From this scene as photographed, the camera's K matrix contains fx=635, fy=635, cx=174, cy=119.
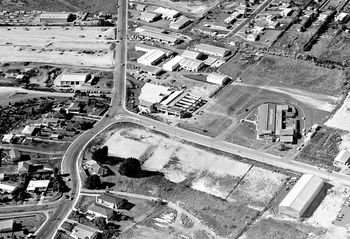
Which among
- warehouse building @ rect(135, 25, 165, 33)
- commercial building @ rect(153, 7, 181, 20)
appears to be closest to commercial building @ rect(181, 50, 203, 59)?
warehouse building @ rect(135, 25, 165, 33)

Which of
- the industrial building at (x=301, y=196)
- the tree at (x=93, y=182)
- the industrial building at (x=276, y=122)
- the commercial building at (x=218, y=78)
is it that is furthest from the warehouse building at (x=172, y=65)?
the industrial building at (x=301, y=196)

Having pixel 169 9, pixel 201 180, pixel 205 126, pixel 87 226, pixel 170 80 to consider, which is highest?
pixel 169 9

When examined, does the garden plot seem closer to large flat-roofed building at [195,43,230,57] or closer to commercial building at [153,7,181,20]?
large flat-roofed building at [195,43,230,57]

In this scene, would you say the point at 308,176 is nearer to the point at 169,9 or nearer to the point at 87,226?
the point at 87,226

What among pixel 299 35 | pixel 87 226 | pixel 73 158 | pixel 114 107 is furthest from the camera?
pixel 299 35

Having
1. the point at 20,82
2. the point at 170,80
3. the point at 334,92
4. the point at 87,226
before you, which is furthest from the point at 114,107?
the point at 334,92

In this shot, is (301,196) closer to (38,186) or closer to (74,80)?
(38,186)

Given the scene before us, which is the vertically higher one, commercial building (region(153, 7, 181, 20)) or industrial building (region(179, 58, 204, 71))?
commercial building (region(153, 7, 181, 20))

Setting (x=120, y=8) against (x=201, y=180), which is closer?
(x=201, y=180)
